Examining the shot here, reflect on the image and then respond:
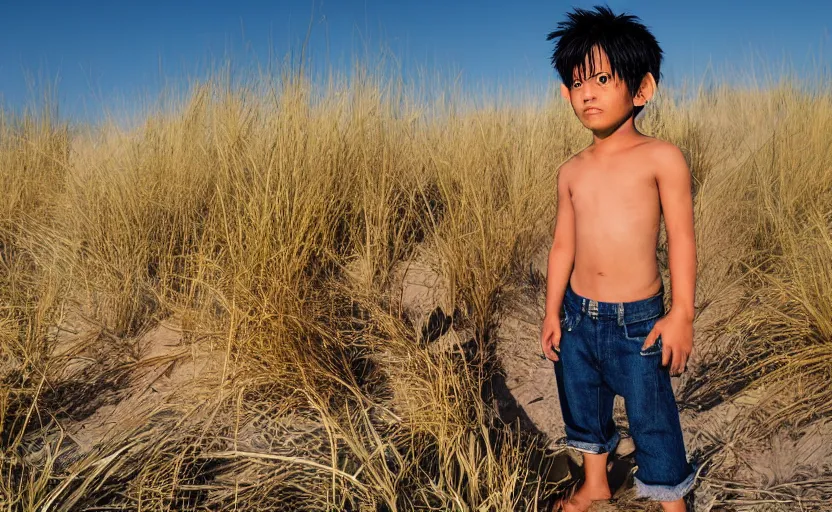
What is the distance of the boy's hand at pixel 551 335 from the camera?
125cm

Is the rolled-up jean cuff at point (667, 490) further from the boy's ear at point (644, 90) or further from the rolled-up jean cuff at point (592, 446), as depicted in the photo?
the boy's ear at point (644, 90)

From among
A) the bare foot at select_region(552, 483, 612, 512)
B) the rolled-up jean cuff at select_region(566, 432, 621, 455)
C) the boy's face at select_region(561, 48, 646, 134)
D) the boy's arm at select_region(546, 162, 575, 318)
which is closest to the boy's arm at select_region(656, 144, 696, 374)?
the boy's face at select_region(561, 48, 646, 134)

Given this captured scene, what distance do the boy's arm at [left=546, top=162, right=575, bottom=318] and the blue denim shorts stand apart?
0.08 ft

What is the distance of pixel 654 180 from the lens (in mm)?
1063

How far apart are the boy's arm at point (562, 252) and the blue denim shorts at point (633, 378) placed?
0.08 ft

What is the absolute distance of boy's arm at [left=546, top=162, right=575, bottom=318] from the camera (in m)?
1.23

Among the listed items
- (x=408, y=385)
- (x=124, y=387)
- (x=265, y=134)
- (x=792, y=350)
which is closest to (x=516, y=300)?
(x=408, y=385)

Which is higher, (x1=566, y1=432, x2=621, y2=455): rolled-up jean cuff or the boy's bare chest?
the boy's bare chest

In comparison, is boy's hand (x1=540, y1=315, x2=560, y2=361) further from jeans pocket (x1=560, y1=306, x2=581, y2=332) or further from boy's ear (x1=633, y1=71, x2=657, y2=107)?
boy's ear (x1=633, y1=71, x2=657, y2=107)

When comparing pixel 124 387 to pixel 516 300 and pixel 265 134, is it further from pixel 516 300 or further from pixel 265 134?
pixel 516 300

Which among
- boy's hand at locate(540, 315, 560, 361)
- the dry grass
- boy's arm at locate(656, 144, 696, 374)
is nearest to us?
boy's arm at locate(656, 144, 696, 374)

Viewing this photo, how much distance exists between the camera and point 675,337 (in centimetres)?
104

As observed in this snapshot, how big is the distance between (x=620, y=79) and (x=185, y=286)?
1.80m

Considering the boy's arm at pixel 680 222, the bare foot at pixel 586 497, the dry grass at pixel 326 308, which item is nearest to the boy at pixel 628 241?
the boy's arm at pixel 680 222
